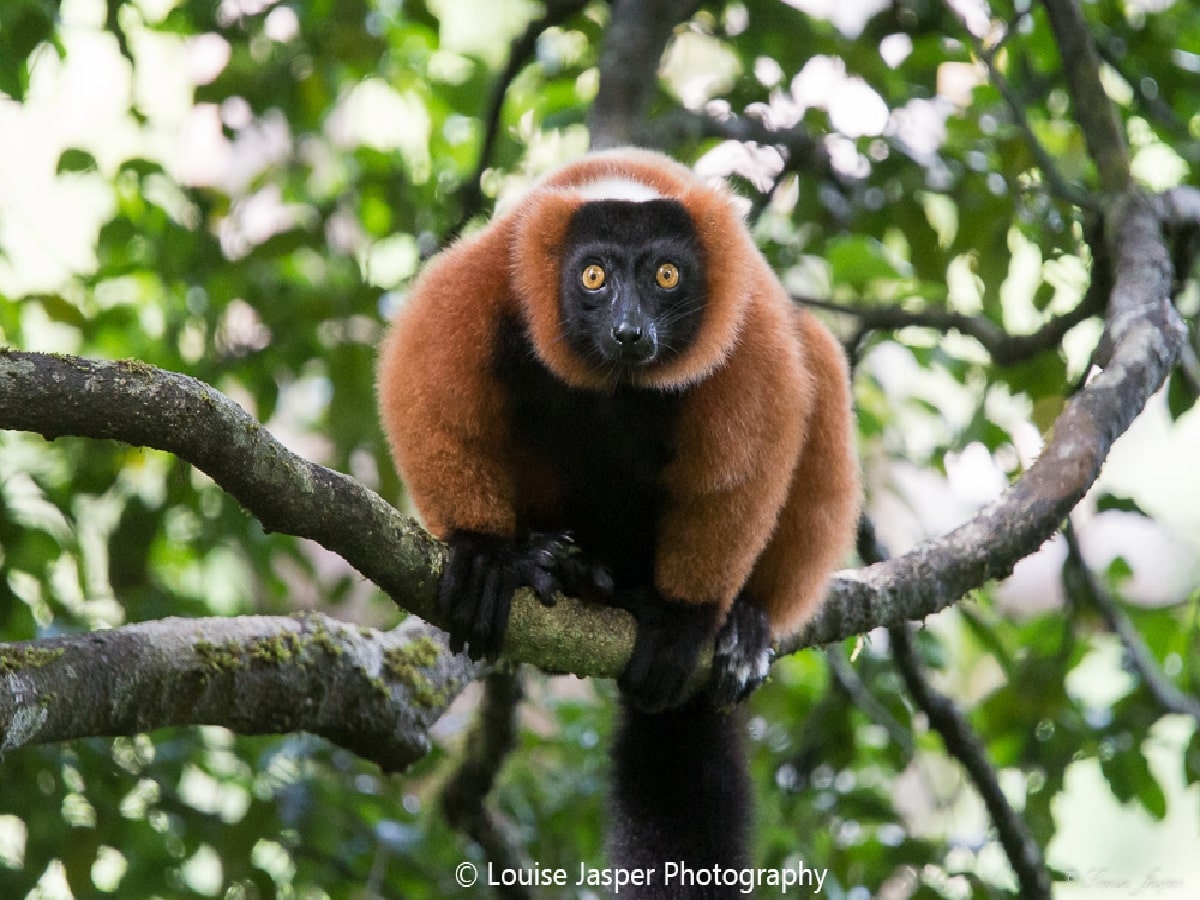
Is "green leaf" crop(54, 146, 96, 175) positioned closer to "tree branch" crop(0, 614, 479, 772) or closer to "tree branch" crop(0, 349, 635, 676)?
"tree branch" crop(0, 614, 479, 772)

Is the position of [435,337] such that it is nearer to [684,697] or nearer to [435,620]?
[435,620]

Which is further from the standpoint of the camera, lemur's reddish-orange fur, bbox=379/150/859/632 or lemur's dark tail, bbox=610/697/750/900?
lemur's dark tail, bbox=610/697/750/900

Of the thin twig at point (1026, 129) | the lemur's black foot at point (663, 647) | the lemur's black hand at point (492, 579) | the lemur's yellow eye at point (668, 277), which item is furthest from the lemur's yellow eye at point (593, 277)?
the thin twig at point (1026, 129)

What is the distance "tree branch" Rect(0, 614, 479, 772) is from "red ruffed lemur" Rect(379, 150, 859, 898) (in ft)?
1.36

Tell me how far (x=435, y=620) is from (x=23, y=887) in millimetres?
1492

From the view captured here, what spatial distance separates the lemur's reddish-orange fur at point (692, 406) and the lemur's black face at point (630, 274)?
4 centimetres

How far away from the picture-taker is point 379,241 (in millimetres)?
Answer: 5672

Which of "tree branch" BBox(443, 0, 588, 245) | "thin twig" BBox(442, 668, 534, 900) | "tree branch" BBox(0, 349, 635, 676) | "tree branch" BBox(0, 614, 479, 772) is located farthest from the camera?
"tree branch" BBox(443, 0, 588, 245)

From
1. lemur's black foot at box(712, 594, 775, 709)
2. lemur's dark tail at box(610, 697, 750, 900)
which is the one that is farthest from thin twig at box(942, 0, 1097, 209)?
lemur's dark tail at box(610, 697, 750, 900)

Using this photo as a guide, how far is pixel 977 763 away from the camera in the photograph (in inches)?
175

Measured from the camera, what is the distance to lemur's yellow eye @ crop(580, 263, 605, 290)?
3.83 m

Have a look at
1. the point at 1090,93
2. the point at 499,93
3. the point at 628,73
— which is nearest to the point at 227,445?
the point at 499,93

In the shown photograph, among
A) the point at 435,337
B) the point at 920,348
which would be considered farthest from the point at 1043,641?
the point at 435,337

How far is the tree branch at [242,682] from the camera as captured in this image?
101 inches
